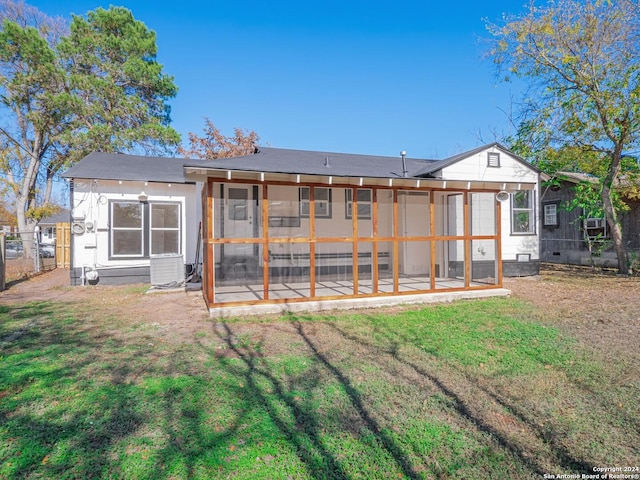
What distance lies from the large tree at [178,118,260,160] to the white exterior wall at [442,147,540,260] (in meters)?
14.1

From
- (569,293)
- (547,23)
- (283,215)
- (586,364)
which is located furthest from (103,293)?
(547,23)

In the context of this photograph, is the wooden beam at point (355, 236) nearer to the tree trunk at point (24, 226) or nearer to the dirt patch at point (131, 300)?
the dirt patch at point (131, 300)

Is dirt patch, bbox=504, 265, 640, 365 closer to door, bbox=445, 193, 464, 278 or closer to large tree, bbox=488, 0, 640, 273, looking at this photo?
door, bbox=445, 193, 464, 278

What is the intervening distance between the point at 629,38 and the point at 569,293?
8073 millimetres

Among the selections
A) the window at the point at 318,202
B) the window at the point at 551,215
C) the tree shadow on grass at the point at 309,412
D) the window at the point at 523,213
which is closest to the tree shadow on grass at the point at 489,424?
the tree shadow on grass at the point at 309,412

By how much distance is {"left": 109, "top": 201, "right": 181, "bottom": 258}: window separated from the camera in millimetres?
9406

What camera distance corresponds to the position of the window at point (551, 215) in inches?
645

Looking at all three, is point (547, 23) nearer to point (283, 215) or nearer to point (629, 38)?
point (629, 38)

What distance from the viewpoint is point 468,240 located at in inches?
301

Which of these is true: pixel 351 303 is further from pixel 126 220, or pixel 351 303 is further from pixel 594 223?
pixel 594 223

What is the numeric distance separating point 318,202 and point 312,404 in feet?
16.4

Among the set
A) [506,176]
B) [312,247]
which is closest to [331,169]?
[312,247]

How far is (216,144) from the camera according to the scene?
21.4 m

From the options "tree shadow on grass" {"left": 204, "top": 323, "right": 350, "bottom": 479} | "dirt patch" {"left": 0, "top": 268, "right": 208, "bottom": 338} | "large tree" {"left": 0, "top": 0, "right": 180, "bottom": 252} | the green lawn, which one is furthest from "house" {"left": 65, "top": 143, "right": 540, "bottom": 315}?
"large tree" {"left": 0, "top": 0, "right": 180, "bottom": 252}
